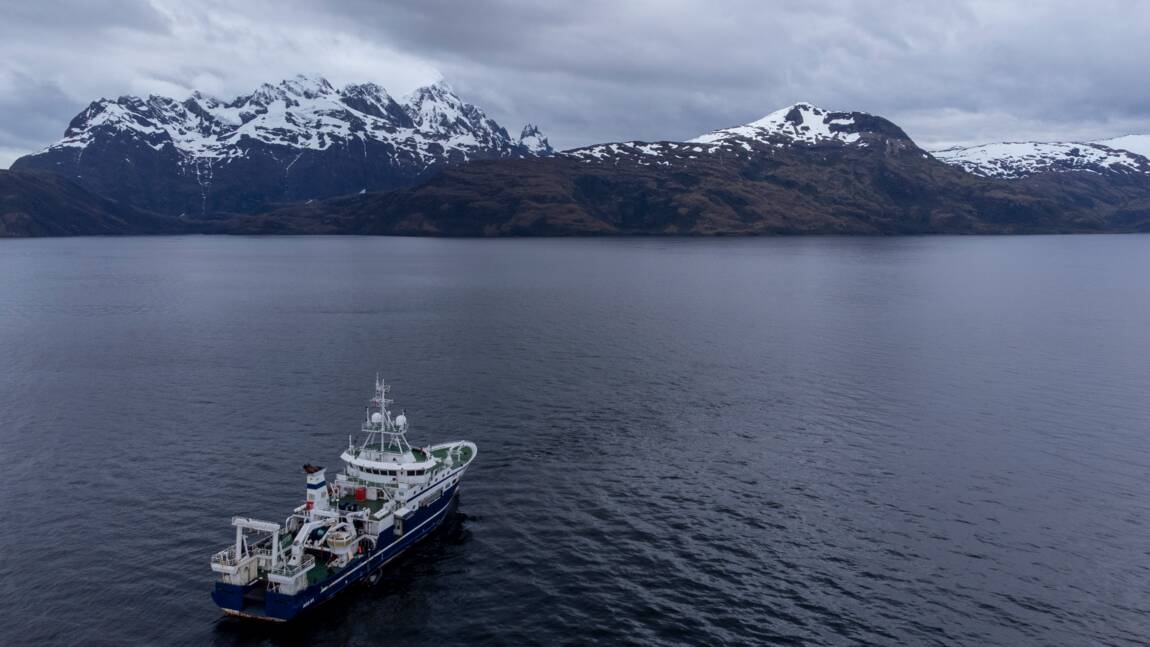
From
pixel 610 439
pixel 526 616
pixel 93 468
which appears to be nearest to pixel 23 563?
pixel 93 468

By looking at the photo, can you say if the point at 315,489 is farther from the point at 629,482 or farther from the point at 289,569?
the point at 629,482

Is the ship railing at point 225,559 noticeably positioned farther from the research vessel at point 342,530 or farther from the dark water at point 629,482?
the dark water at point 629,482

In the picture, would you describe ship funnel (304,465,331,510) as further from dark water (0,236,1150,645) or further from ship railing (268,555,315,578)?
dark water (0,236,1150,645)

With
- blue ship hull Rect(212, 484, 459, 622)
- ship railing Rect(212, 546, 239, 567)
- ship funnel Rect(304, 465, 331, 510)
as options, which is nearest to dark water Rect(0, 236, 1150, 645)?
blue ship hull Rect(212, 484, 459, 622)

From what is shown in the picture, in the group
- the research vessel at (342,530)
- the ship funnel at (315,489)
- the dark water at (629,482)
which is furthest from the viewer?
the ship funnel at (315,489)

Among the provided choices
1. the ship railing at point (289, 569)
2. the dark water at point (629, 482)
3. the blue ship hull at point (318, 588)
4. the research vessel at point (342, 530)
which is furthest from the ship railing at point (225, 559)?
the dark water at point (629, 482)

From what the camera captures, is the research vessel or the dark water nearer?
the research vessel

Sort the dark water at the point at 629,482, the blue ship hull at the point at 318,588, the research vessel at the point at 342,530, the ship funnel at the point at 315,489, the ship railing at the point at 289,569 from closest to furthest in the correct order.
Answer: the blue ship hull at the point at 318,588 < the research vessel at the point at 342,530 < the dark water at the point at 629,482 < the ship railing at the point at 289,569 < the ship funnel at the point at 315,489
